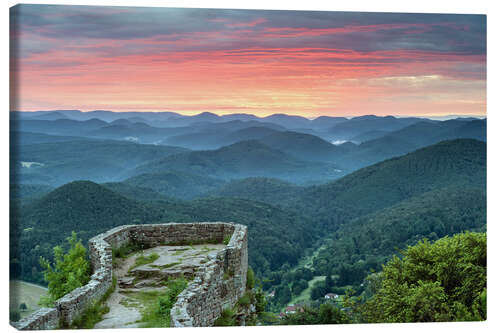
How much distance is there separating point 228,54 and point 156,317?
9.21m

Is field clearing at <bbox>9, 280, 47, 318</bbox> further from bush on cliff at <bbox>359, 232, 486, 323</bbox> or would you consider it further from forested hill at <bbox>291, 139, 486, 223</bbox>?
forested hill at <bbox>291, 139, 486, 223</bbox>

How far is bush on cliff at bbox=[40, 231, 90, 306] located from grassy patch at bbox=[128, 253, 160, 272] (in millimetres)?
942

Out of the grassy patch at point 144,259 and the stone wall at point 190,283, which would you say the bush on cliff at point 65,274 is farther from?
the grassy patch at point 144,259

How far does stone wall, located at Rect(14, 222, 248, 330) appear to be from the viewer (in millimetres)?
6422

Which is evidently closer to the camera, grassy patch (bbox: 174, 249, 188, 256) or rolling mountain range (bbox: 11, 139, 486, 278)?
grassy patch (bbox: 174, 249, 188, 256)

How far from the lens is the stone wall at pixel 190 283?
6.42m

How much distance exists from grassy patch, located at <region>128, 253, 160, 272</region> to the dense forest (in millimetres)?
1856

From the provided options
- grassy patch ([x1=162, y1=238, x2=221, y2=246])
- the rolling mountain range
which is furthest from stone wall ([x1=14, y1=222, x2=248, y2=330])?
the rolling mountain range

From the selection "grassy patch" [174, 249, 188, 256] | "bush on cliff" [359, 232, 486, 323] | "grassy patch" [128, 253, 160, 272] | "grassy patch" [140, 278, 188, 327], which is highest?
"grassy patch" [174, 249, 188, 256]

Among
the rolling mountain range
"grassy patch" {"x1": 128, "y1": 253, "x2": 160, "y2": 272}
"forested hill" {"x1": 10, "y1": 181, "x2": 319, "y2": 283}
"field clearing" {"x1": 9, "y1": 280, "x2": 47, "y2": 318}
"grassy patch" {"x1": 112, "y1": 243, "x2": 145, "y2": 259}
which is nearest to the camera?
"field clearing" {"x1": 9, "y1": 280, "x2": 47, "y2": 318}

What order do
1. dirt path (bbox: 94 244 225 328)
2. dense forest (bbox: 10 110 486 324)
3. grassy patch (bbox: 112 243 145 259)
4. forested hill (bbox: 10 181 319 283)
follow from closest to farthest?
1. dirt path (bbox: 94 244 225 328)
2. grassy patch (bbox: 112 243 145 259)
3. dense forest (bbox: 10 110 486 324)
4. forested hill (bbox: 10 181 319 283)

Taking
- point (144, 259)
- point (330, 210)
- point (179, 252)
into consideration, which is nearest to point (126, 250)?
point (144, 259)

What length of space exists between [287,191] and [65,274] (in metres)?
86.0

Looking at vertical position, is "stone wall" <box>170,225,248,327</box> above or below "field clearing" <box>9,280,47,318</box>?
above
